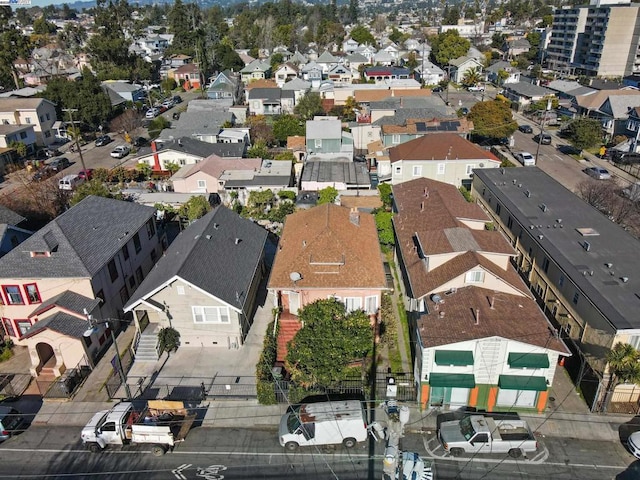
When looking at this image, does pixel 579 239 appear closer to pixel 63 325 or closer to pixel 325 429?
pixel 325 429

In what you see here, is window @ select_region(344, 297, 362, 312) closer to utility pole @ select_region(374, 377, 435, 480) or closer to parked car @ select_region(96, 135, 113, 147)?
utility pole @ select_region(374, 377, 435, 480)

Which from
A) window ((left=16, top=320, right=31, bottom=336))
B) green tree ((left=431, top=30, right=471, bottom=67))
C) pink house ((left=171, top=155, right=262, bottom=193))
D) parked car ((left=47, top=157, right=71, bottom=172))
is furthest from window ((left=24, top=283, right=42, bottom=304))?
green tree ((left=431, top=30, right=471, bottom=67))

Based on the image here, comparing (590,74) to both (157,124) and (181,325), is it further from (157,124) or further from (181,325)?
(181,325)

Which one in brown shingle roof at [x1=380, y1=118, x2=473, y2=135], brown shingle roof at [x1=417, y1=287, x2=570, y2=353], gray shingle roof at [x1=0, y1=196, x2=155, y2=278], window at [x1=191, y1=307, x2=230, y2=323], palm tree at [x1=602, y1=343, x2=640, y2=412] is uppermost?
gray shingle roof at [x1=0, y1=196, x2=155, y2=278]

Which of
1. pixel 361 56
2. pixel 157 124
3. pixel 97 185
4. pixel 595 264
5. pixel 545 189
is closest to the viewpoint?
pixel 595 264

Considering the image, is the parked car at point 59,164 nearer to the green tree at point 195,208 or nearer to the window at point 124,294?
the green tree at point 195,208

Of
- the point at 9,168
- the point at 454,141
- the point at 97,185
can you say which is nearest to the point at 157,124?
the point at 9,168
